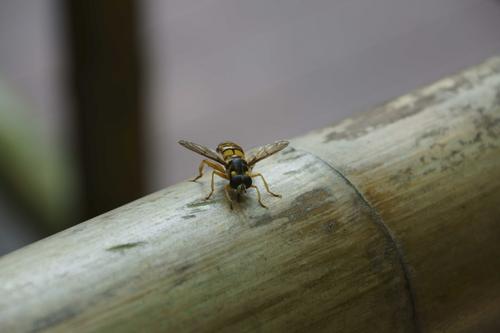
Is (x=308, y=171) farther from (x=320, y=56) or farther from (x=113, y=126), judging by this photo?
(x=320, y=56)

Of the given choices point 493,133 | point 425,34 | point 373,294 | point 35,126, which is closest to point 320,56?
point 425,34

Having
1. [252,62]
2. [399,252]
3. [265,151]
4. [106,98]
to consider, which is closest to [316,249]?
[399,252]

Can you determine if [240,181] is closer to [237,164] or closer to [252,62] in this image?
[237,164]

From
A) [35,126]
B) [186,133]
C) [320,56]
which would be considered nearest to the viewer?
[35,126]

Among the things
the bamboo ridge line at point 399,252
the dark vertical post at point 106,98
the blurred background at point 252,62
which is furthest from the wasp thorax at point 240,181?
the blurred background at point 252,62

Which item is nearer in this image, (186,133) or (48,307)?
(48,307)

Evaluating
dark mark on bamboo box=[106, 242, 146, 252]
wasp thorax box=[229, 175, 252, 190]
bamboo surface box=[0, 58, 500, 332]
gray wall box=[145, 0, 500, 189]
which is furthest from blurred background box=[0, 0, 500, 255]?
dark mark on bamboo box=[106, 242, 146, 252]

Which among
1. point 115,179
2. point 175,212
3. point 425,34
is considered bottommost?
point 115,179
